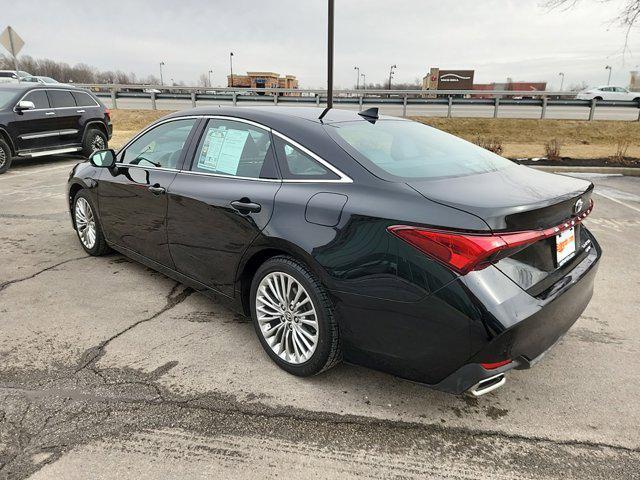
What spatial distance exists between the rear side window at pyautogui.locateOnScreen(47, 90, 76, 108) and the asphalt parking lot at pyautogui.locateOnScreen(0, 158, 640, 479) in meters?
8.52

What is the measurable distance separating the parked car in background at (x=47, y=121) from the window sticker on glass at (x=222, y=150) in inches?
337

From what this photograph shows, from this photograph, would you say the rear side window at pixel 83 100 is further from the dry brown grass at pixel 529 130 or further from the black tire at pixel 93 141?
the dry brown grass at pixel 529 130

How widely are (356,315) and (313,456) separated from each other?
69 cm

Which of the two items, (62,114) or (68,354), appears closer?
(68,354)

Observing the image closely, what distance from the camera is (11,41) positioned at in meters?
13.4

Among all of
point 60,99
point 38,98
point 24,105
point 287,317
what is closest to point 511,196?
point 287,317

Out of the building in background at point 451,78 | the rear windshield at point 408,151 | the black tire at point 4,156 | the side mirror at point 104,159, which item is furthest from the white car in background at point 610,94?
the side mirror at point 104,159

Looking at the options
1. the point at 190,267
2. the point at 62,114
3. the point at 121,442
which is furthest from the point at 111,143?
the point at 121,442

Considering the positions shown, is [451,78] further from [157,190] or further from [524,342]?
[524,342]

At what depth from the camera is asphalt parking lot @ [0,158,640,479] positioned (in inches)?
87.0

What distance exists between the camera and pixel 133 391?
2.72 metres

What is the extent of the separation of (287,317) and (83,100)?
437 inches

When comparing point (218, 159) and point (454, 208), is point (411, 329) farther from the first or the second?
point (218, 159)

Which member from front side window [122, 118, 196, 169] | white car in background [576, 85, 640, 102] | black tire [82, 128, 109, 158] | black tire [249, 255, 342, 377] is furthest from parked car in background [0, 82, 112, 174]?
white car in background [576, 85, 640, 102]
